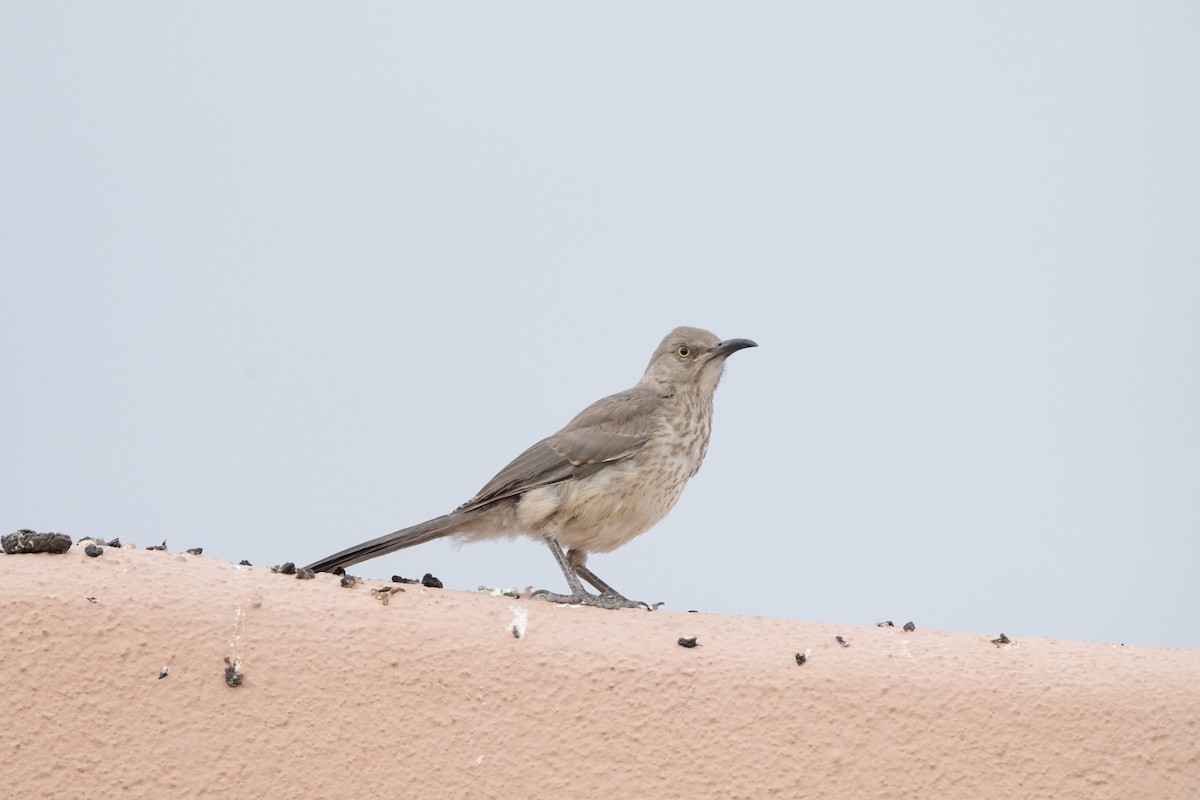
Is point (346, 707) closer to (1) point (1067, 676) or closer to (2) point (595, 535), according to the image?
(1) point (1067, 676)

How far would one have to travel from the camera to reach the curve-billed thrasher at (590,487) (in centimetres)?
484

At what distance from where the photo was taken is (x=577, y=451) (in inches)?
192

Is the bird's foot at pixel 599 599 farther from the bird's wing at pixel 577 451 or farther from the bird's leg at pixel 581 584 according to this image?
the bird's wing at pixel 577 451

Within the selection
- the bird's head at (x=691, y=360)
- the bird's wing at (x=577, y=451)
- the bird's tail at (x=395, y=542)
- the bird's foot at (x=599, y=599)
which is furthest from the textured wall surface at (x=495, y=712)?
the bird's head at (x=691, y=360)

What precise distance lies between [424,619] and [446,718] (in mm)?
235

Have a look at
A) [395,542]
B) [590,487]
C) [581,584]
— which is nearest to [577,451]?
[590,487]

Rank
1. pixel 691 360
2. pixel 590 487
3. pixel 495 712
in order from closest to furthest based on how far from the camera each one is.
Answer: pixel 495 712 < pixel 590 487 < pixel 691 360

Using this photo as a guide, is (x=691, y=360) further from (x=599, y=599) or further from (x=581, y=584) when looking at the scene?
(x=599, y=599)

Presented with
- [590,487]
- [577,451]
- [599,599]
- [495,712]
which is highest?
[577,451]

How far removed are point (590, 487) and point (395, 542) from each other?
760mm

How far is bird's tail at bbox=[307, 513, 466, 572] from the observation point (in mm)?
4192

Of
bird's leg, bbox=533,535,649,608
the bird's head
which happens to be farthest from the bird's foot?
the bird's head

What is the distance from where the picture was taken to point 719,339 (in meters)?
5.59

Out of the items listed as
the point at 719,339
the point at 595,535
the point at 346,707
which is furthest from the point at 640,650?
the point at 719,339
